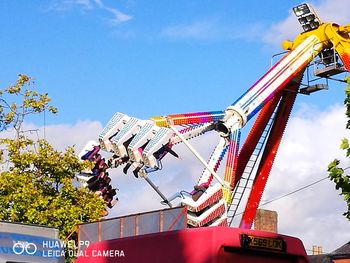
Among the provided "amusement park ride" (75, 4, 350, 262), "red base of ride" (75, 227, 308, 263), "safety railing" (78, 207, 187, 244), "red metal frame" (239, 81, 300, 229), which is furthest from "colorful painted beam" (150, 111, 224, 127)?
"red base of ride" (75, 227, 308, 263)

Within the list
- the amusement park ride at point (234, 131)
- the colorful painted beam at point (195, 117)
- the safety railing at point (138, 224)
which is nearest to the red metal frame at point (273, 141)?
the amusement park ride at point (234, 131)

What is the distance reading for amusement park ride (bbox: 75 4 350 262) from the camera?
101 feet

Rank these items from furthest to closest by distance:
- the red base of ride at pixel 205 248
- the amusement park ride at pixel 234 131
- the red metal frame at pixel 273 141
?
the red metal frame at pixel 273 141 < the amusement park ride at pixel 234 131 < the red base of ride at pixel 205 248

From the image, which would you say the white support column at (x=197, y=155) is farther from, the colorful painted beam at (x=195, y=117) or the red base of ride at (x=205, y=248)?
the red base of ride at (x=205, y=248)

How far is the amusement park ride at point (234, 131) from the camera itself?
3088 centimetres

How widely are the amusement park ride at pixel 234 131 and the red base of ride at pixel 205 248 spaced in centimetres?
1611

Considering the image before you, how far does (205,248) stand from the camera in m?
11.2

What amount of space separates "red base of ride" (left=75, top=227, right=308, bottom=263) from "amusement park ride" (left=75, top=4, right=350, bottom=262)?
1611 centimetres

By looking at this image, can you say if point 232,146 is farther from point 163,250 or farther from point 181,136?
point 163,250

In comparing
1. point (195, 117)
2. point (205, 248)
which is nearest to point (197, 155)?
point (195, 117)

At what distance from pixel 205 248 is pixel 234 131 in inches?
880

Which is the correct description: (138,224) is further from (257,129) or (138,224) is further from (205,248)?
(257,129)

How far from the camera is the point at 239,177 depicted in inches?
1507

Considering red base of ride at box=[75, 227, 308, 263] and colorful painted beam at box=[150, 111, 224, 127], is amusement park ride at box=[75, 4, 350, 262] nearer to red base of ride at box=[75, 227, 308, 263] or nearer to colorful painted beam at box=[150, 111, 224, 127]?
colorful painted beam at box=[150, 111, 224, 127]
